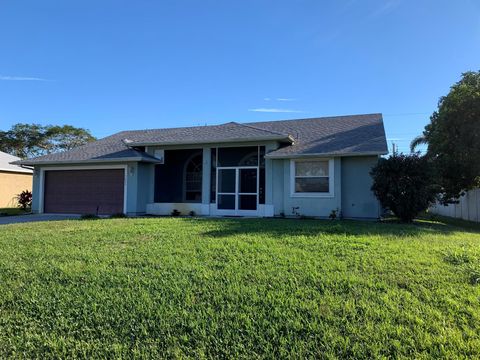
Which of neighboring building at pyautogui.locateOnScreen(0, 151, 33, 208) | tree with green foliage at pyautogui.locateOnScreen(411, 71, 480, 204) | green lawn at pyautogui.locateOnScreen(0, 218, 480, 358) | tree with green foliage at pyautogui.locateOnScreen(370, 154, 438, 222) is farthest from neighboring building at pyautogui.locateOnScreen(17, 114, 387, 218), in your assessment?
neighboring building at pyautogui.locateOnScreen(0, 151, 33, 208)

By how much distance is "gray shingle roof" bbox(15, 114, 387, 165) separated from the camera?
1525 cm

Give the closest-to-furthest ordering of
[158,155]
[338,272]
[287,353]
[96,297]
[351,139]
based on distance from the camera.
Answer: [287,353] < [96,297] < [338,272] < [351,139] < [158,155]

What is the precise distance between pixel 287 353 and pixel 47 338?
276 centimetres

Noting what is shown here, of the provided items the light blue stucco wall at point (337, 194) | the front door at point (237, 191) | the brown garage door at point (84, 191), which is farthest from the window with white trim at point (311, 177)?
the brown garage door at point (84, 191)

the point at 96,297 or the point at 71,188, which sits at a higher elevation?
the point at 71,188

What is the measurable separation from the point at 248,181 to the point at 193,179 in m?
3.29

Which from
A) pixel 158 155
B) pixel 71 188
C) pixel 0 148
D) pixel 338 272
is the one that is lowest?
pixel 338 272

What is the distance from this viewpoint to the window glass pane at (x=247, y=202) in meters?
16.6

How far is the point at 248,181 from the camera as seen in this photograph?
16.8 meters

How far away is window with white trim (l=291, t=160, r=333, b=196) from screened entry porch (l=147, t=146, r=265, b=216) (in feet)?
5.11

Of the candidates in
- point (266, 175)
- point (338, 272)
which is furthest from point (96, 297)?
point (266, 175)

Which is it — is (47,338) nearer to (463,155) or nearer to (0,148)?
(463,155)

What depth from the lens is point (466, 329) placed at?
4.14 meters

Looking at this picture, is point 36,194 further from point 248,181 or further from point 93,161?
point 248,181
